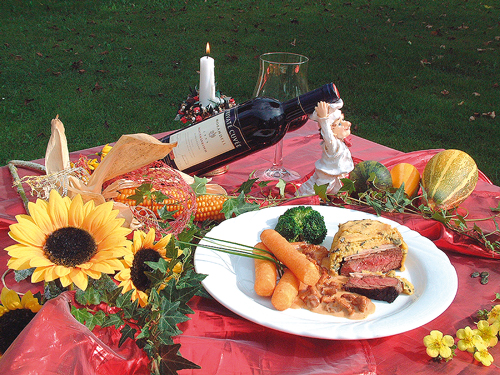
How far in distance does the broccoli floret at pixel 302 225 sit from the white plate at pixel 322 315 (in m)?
0.08

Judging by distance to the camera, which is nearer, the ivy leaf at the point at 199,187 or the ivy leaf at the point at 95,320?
the ivy leaf at the point at 95,320

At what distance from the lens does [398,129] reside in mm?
5633

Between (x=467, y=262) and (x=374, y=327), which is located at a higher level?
(x=374, y=327)

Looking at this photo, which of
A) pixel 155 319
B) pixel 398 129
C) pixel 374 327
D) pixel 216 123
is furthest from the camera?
pixel 398 129

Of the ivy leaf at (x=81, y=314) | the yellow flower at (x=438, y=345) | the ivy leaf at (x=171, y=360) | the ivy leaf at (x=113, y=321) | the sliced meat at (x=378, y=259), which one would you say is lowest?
the sliced meat at (x=378, y=259)

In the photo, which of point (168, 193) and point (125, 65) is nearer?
point (168, 193)

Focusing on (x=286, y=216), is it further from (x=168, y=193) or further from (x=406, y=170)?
(x=406, y=170)

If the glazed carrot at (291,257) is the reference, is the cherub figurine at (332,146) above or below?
above

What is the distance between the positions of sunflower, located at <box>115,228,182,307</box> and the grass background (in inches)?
162

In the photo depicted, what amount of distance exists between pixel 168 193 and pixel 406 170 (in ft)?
Answer: 3.30

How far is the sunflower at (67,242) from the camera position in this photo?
82cm

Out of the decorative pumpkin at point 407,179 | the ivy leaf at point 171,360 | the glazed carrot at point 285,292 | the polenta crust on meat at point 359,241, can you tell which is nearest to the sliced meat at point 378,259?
the polenta crust on meat at point 359,241

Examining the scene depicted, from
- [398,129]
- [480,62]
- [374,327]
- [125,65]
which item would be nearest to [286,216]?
[374,327]

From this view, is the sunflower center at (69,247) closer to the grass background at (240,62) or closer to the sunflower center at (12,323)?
the sunflower center at (12,323)
